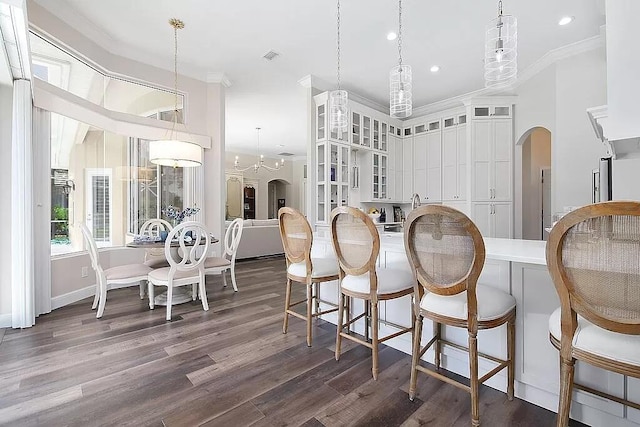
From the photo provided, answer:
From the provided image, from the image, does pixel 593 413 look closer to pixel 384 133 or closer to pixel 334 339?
pixel 334 339

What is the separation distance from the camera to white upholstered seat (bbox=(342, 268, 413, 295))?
2.01 meters

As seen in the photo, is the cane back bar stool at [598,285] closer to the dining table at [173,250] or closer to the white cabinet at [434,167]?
the dining table at [173,250]

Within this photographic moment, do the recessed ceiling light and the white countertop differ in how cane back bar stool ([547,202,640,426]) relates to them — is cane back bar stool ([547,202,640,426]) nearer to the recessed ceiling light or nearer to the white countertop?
the white countertop

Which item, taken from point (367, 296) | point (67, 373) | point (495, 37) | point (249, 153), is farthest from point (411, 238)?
point (249, 153)

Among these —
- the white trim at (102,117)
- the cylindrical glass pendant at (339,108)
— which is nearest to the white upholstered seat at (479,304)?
the cylindrical glass pendant at (339,108)

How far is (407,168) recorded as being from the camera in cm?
629

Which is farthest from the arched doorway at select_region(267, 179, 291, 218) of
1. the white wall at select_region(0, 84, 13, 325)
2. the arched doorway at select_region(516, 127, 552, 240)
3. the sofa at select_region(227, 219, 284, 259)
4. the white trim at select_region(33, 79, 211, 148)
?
the white wall at select_region(0, 84, 13, 325)

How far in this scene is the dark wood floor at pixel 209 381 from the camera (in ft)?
5.37

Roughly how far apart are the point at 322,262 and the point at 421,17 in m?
2.85

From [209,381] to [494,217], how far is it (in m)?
4.84

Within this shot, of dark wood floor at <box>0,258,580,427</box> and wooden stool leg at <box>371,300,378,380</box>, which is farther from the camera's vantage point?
wooden stool leg at <box>371,300,378,380</box>

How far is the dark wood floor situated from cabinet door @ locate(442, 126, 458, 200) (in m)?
3.82

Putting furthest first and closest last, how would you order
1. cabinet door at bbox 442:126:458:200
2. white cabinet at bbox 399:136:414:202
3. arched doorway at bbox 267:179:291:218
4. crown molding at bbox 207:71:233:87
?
arched doorway at bbox 267:179:291:218
white cabinet at bbox 399:136:414:202
cabinet door at bbox 442:126:458:200
crown molding at bbox 207:71:233:87

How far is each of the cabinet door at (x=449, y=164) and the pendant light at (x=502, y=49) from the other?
3270 mm
